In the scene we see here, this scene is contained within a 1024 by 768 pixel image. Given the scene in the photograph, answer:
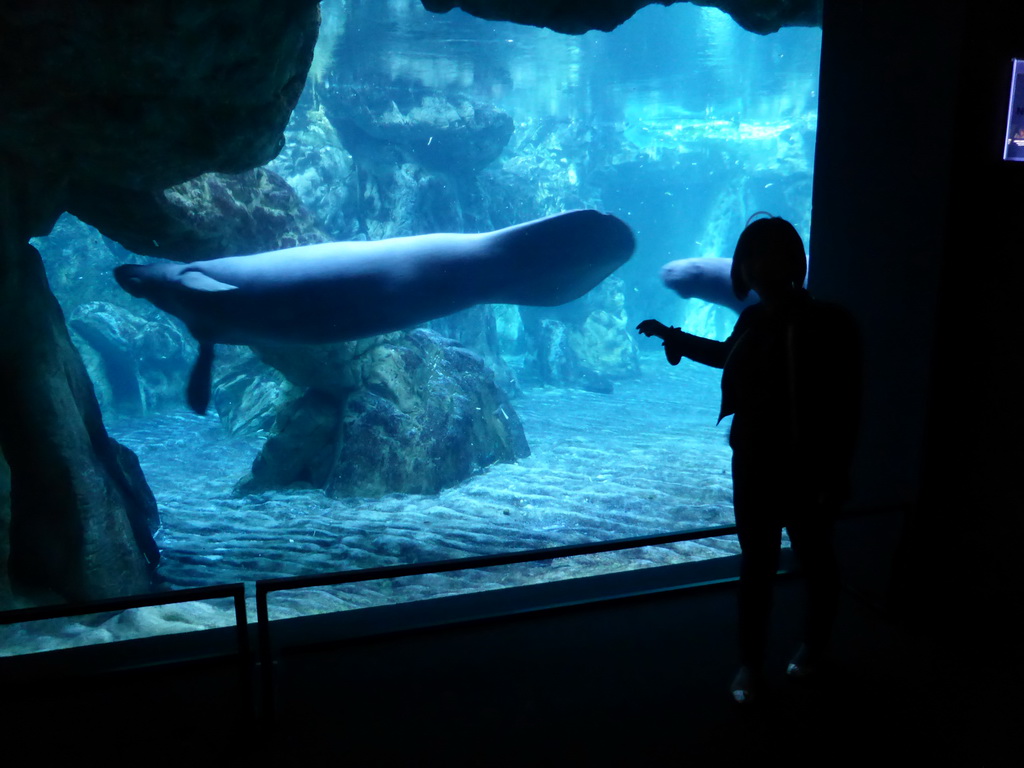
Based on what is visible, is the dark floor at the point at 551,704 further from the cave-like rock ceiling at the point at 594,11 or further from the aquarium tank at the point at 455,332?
the cave-like rock ceiling at the point at 594,11

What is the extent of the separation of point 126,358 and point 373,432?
12.3 meters

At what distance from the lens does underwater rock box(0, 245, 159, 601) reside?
4.21 metres

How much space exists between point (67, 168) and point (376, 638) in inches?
157

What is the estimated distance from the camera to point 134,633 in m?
4.03

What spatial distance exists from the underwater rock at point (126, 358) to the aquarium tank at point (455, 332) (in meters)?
0.06

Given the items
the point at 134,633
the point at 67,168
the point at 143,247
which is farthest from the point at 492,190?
the point at 134,633

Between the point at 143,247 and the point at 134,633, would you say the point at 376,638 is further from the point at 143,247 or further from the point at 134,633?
the point at 143,247

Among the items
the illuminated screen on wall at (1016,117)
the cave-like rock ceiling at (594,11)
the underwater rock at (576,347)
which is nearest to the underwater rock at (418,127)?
the underwater rock at (576,347)

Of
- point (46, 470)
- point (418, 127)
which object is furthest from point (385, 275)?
point (418, 127)

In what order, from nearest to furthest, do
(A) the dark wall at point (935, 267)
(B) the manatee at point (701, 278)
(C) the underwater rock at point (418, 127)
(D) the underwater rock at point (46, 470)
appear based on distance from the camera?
(A) the dark wall at point (935, 267) → (D) the underwater rock at point (46, 470) → (B) the manatee at point (701, 278) → (C) the underwater rock at point (418, 127)

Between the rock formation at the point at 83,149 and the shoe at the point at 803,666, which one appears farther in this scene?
the rock formation at the point at 83,149

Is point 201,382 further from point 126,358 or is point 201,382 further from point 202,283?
point 126,358

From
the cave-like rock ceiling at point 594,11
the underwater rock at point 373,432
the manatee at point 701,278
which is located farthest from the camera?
the underwater rock at point 373,432

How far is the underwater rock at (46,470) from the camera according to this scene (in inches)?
166
